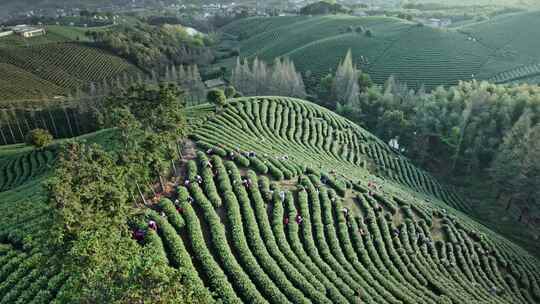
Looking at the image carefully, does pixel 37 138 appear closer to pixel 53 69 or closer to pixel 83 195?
pixel 83 195

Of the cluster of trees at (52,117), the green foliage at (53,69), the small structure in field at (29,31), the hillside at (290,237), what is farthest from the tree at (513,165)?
the small structure in field at (29,31)

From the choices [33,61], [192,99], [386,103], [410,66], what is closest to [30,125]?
[192,99]

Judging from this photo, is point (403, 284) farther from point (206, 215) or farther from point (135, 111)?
point (135, 111)

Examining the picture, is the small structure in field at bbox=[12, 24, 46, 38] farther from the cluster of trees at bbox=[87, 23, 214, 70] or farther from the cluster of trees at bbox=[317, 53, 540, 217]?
the cluster of trees at bbox=[317, 53, 540, 217]

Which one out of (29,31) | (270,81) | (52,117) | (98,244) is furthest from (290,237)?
(29,31)

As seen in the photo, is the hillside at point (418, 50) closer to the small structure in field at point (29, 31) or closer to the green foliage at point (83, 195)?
the small structure in field at point (29, 31)

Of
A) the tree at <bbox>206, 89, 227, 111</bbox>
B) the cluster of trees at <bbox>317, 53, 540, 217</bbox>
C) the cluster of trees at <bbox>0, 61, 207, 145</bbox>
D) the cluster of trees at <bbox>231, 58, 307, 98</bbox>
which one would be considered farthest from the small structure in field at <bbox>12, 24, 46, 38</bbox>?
the cluster of trees at <bbox>317, 53, 540, 217</bbox>
